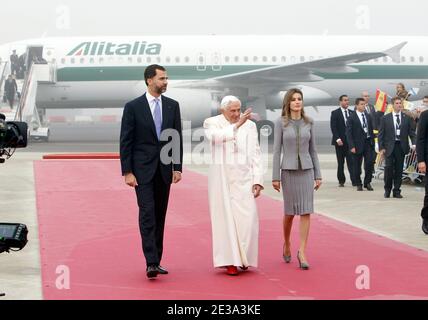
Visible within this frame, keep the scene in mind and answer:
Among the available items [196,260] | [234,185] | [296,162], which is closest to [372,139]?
[296,162]

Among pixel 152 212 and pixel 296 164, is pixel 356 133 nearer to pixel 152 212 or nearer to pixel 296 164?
pixel 296 164

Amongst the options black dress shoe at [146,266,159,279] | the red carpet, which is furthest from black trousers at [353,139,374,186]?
black dress shoe at [146,266,159,279]

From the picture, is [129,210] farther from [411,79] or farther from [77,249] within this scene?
[411,79]

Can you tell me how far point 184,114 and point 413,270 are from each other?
62.2 ft

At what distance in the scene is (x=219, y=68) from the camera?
2772 cm

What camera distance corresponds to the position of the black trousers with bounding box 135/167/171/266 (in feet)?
23.7

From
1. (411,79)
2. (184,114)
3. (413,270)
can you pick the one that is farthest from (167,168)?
(411,79)

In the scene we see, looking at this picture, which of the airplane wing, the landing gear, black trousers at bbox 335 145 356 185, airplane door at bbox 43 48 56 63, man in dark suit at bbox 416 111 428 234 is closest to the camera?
man in dark suit at bbox 416 111 428 234

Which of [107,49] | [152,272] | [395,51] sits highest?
[107,49]

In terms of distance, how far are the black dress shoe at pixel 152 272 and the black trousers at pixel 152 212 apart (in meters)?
0.04

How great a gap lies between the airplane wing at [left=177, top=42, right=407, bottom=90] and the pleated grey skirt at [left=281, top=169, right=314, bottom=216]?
61.2 ft

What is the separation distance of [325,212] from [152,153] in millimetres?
4708

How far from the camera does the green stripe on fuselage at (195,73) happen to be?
88.8 ft

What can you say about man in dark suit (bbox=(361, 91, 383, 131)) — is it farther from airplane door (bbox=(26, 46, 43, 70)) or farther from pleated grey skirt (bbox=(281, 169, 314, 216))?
airplane door (bbox=(26, 46, 43, 70))
